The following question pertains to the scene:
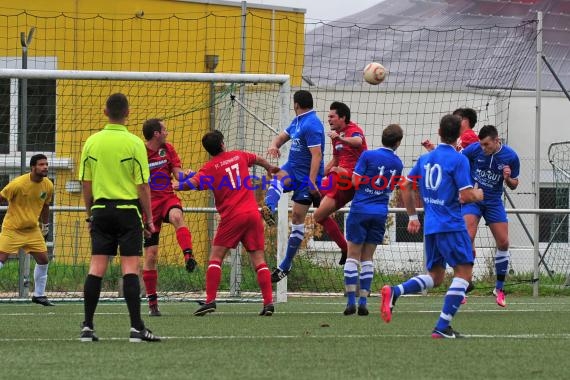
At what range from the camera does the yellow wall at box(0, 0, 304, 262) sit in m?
17.9

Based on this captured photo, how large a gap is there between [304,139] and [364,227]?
1.69m

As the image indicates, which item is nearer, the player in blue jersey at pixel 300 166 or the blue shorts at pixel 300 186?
the player in blue jersey at pixel 300 166

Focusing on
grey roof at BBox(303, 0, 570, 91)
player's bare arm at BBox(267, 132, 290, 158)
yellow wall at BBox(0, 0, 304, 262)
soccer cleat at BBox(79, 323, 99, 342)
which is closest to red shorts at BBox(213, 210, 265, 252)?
player's bare arm at BBox(267, 132, 290, 158)

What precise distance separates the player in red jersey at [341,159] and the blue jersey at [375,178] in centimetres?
84

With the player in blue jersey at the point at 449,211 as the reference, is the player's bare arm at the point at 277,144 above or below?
above

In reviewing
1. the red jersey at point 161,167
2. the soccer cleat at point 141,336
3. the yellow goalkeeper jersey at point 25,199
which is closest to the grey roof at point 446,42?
the yellow goalkeeper jersey at point 25,199

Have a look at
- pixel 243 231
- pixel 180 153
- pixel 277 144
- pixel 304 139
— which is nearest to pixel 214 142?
pixel 243 231

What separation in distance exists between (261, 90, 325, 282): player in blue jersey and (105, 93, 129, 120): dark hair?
4.02m

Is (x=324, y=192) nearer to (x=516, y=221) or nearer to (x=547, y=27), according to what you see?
(x=516, y=221)

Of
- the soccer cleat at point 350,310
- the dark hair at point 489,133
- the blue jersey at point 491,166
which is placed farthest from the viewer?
the blue jersey at point 491,166

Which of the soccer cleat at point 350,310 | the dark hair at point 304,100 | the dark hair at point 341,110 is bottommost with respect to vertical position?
the soccer cleat at point 350,310

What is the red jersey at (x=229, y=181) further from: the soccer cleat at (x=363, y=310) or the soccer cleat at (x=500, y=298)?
the soccer cleat at (x=500, y=298)

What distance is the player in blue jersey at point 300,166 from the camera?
13.2 metres

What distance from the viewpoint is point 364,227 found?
1211 cm
